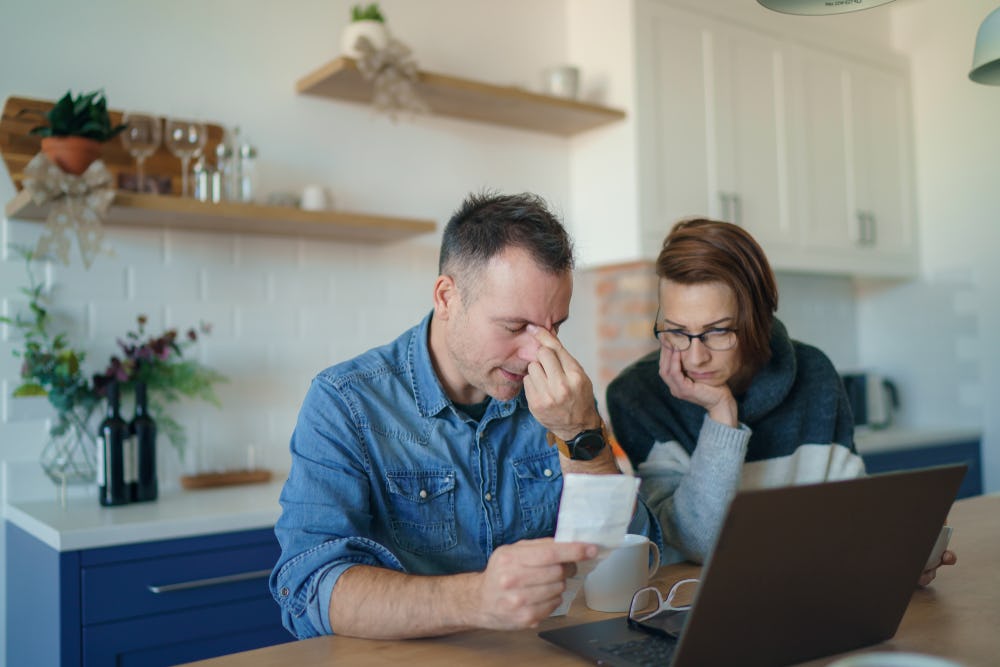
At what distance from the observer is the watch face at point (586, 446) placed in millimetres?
1450

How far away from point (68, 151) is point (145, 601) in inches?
45.7

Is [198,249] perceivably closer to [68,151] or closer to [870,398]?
[68,151]

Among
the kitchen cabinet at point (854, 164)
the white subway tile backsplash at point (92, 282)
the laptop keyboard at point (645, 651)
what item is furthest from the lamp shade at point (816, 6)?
the kitchen cabinet at point (854, 164)

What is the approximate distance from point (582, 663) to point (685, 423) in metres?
0.99

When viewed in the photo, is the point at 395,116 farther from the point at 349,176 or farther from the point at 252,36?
the point at 252,36

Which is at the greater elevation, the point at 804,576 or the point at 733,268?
the point at 733,268

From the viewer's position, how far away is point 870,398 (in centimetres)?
414

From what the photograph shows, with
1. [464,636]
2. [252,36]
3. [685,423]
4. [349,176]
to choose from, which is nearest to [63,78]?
[252,36]

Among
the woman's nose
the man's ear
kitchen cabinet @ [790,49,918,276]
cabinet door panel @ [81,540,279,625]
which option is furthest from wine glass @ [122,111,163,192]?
kitchen cabinet @ [790,49,918,276]

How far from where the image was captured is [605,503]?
0.96m

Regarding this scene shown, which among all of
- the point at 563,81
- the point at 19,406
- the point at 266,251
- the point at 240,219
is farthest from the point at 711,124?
the point at 19,406

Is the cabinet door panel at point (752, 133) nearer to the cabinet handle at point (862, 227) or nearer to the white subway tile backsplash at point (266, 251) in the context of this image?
the cabinet handle at point (862, 227)

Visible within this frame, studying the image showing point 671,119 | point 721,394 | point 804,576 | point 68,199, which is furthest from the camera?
point 671,119

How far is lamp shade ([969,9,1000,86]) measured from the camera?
1.87 meters
